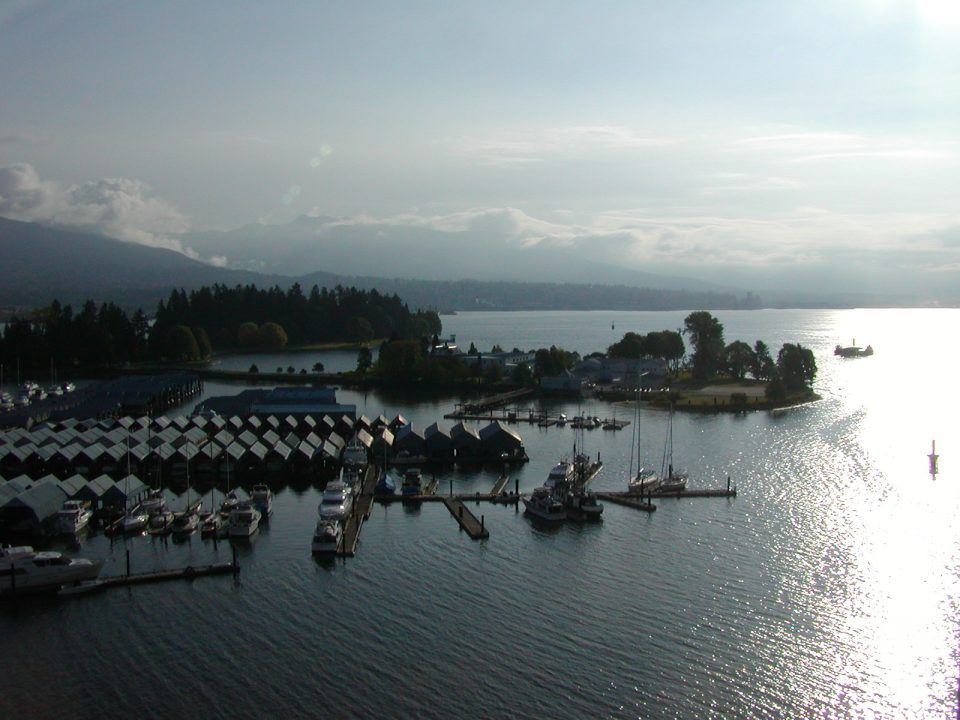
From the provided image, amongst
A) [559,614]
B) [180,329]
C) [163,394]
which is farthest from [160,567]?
[180,329]

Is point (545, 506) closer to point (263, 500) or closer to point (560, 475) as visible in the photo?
point (560, 475)

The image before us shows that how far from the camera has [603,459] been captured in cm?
Answer: 1753

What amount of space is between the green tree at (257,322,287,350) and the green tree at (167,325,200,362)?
5907mm

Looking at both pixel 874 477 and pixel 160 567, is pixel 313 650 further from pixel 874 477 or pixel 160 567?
pixel 874 477

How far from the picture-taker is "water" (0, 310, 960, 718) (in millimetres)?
7480

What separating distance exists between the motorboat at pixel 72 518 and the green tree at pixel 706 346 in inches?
935

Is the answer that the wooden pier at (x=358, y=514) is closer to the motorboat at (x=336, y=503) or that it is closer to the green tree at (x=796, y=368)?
the motorboat at (x=336, y=503)

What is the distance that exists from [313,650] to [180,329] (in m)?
33.2

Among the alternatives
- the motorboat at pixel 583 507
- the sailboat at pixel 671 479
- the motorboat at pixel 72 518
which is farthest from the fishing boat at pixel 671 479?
the motorboat at pixel 72 518

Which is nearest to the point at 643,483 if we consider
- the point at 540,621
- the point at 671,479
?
the point at 671,479

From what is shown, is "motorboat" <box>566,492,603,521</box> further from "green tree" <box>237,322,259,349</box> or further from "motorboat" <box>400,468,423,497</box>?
"green tree" <box>237,322,259,349</box>

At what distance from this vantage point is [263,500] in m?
13.0

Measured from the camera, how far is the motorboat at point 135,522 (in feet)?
38.8

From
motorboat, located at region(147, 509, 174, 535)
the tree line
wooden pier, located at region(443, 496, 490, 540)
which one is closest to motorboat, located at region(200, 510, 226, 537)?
motorboat, located at region(147, 509, 174, 535)
